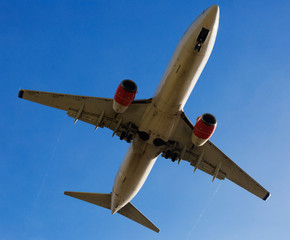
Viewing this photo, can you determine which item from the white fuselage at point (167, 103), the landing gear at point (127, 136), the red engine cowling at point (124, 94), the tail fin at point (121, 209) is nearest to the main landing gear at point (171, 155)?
the white fuselage at point (167, 103)

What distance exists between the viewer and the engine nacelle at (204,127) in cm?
1920

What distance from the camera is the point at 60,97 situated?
20.6 m

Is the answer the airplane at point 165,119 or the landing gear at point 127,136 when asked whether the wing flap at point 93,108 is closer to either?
the airplane at point 165,119

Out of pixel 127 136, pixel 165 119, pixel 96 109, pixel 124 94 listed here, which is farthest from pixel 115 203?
pixel 124 94

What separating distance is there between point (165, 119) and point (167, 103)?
4.12ft

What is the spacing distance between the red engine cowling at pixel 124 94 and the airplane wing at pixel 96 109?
1.50 m

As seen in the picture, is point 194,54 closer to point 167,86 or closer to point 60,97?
point 167,86

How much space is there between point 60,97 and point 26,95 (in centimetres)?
207

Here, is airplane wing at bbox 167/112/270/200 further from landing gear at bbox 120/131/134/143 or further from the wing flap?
the wing flap

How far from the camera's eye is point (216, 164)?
23391 mm

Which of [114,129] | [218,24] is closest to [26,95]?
[114,129]

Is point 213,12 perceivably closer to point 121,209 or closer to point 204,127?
point 204,127

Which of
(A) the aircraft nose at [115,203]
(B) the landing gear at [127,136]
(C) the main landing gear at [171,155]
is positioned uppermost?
(C) the main landing gear at [171,155]

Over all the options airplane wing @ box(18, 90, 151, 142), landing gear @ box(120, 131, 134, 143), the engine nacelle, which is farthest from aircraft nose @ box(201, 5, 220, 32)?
landing gear @ box(120, 131, 134, 143)
